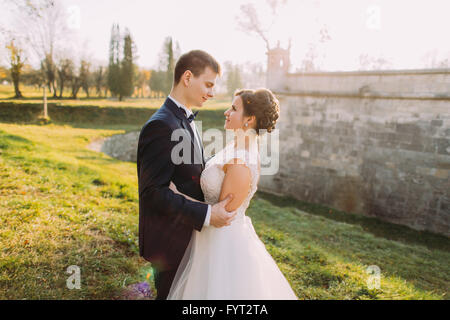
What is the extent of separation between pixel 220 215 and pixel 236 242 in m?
0.35

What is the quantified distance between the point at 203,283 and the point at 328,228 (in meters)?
6.49

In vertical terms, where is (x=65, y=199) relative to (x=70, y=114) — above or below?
below

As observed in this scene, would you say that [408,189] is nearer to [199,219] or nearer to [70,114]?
[199,219]

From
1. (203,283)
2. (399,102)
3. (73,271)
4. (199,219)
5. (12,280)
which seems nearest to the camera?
(199,219)

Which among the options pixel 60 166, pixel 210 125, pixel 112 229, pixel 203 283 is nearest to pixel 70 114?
pixel 210 125

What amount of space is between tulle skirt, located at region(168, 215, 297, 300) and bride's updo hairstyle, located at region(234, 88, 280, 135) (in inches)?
36.0

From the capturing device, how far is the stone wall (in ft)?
28.7

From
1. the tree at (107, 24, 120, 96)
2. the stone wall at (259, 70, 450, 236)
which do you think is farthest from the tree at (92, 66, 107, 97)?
the stone wall at (259, 70, 450, 236)

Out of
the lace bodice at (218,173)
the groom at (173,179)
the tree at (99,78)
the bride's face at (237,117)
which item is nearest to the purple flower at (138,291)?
the groom at (173,179)

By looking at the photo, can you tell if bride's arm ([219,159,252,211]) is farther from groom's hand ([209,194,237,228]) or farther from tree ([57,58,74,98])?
tree ([57,58,74,98])

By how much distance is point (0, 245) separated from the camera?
362cm

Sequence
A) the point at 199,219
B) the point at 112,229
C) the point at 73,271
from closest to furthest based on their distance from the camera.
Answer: the point at 199,219, the point at 73,271, the point at 112,229

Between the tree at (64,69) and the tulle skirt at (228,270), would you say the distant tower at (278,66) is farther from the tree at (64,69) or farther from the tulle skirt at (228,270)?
the tree at (64,69)

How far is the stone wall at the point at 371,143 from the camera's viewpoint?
873 centimetres
